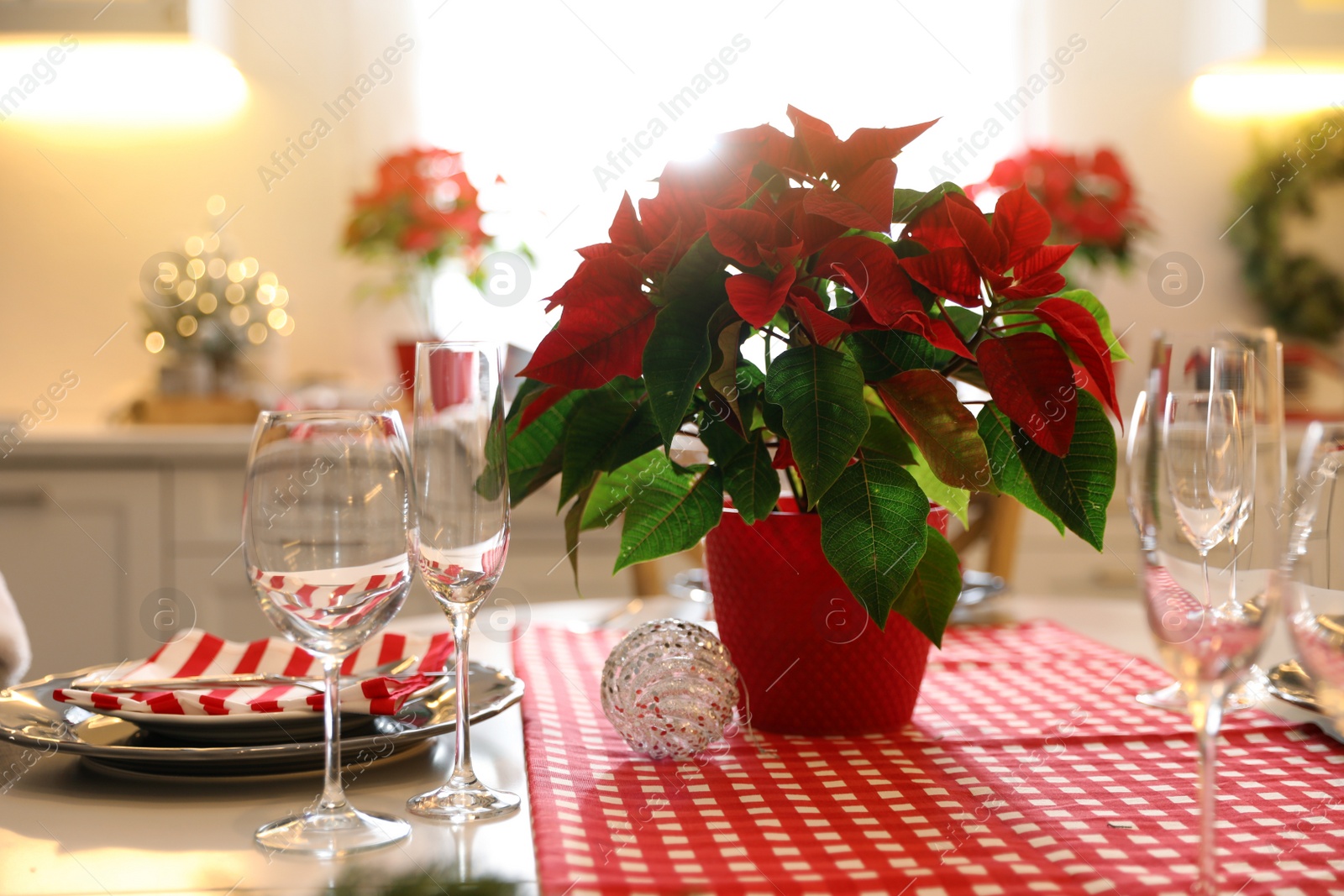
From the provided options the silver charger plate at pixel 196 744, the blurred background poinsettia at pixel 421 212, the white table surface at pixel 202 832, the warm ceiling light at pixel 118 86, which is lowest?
the white table surface at pixel 202 832

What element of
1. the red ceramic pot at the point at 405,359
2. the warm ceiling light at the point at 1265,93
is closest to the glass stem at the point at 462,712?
the red ceramic pot at the point at 405,359

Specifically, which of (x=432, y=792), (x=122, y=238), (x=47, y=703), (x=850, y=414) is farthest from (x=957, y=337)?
(x=122, y=238)

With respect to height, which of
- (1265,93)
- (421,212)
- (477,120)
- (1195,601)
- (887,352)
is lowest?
(1195,601)

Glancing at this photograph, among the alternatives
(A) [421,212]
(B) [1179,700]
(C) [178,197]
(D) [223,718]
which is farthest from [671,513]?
(C) [178,197]

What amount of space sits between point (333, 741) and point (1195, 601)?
374 millimetres

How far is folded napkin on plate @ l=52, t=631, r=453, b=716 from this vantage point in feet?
2.00

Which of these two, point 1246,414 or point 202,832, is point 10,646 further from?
point 1246,414

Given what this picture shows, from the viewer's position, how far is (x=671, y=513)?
0.65 m

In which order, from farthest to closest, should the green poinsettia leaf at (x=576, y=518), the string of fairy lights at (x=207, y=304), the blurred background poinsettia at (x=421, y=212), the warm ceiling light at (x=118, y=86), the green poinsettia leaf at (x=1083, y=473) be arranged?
the warm ceiling light at (x=118, y=86) < the string of fairy lights at (x=207, y=304) < the blurred background poinsettia at (x=421, y=212) < the green poinsettia leaf at (x=576, y=518) < the green poinsettia leaf at (x=1083, y=473)

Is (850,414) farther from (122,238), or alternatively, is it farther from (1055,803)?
(122,238)

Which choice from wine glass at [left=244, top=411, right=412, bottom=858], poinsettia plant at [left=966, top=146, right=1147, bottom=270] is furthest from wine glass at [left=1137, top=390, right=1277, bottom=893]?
poinsettia plant at [left=966, top=146, right=1147, bottom=270]

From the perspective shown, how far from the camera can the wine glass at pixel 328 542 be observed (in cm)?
53

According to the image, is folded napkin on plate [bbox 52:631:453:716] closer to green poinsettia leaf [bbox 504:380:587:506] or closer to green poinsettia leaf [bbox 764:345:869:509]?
green poinsettia leaf [bbox 504:380:587:506]

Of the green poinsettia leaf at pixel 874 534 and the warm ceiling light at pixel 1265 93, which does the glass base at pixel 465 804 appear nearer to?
the green poinsettia leaf at pixel 874 534
